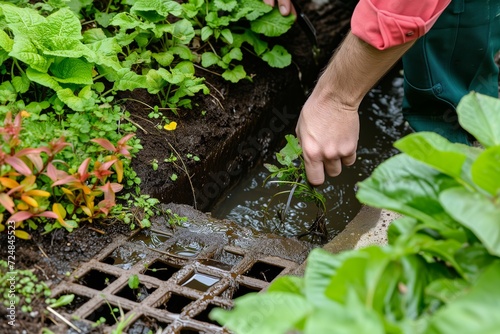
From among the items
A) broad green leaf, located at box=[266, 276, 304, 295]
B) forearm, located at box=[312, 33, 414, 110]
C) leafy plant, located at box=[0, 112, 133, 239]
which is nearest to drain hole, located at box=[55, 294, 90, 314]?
leafy plant, located at box=[0, 112, 133, 239]

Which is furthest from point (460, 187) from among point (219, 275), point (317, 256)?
point (219, 275)

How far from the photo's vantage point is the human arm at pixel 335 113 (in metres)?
2.67

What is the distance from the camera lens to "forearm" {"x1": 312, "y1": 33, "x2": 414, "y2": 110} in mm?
2562

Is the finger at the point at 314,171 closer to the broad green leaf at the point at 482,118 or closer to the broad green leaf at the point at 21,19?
the broad green leaf at the point at 482,118

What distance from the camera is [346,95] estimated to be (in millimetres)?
2732

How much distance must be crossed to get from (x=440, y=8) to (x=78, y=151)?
59.4 inches

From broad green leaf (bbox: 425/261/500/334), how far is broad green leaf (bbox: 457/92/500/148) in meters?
0.43

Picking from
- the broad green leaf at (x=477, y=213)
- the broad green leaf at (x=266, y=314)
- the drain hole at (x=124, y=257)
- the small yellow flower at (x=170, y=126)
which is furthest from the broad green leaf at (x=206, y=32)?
the broad green leaf at (x=266, y=314)

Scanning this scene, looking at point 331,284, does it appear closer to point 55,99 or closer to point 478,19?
point 55,99

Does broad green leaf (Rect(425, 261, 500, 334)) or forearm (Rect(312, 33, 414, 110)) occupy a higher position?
broad green leaf (Rect(425, 261, 500, 334))

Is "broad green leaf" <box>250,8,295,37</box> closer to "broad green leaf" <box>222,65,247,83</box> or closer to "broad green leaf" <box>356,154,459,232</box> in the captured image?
"broad green leaf" <box>222,65,247,83</box>

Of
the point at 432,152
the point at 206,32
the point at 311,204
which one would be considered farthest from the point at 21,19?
the point at 432,152

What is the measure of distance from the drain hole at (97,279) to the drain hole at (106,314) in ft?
0.48

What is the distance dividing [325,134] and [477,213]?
4.33 feet
